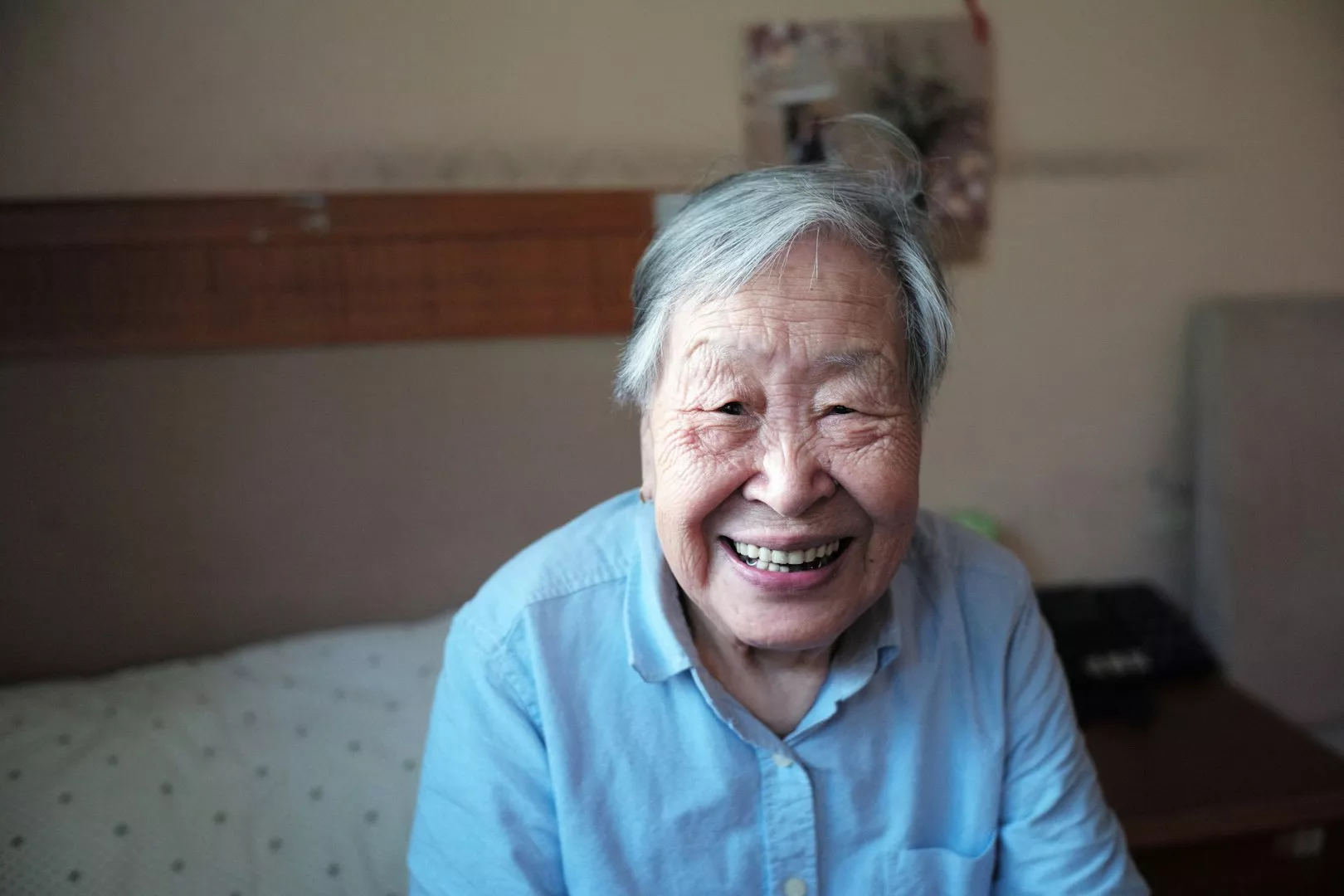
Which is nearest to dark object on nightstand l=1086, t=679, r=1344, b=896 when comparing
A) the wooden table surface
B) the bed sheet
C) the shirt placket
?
the wooden table surface

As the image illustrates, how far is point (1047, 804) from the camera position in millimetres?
946

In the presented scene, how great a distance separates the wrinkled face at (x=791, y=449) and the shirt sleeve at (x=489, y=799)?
233 millimetres

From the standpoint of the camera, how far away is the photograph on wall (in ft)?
5.63

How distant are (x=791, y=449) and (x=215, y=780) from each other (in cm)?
101

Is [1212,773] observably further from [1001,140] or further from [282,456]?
[282,456]

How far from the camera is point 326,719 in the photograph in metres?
1.33

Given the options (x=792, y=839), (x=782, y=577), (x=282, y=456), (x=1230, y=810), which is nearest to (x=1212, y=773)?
(x=1230, y=810)

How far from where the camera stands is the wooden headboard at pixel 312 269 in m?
1.44

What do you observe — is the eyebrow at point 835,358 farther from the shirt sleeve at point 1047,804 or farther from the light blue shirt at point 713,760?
the shirt sleeve at point 1047,804

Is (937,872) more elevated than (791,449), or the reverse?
(791,449)

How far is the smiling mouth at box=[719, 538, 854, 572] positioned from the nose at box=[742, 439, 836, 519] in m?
0.05

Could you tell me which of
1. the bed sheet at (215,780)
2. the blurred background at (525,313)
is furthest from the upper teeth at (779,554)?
the blurred background at (525,313)

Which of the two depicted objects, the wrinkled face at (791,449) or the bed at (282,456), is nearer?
the wrinkled face at (791,449)

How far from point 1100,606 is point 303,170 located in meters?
1.93
